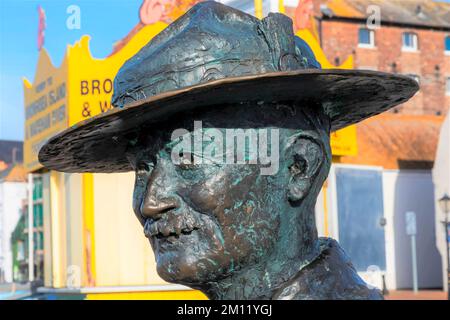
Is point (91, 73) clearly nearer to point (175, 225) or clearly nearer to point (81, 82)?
point (81, 82)

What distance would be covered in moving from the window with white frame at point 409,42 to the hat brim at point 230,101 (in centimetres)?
3128

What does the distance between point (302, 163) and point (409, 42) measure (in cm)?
3197

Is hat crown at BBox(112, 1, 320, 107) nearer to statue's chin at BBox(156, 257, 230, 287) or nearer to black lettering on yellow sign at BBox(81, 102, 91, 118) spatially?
statue's chin at BBox(156, 257, 230, 287)

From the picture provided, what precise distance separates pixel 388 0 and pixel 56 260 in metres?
24.8

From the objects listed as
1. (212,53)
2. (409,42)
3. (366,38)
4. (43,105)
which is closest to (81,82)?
(43,105)

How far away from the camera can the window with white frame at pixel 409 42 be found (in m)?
32.7

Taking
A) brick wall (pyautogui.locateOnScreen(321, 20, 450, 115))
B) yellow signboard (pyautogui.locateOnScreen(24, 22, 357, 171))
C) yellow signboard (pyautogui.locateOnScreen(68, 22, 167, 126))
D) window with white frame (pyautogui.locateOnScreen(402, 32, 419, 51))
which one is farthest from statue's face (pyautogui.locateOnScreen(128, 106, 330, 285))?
window with white frame (pyautogui.locateOnScreen(402, 32, 419, 51))

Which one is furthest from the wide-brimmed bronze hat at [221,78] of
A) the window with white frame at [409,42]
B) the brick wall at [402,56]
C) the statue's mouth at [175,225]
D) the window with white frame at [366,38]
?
the window with white frame at [409,42]

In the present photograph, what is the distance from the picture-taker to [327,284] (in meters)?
1.97

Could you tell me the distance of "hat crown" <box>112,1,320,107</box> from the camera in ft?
6.46

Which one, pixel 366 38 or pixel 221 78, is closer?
pixel 221 78

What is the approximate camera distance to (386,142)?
25078mm

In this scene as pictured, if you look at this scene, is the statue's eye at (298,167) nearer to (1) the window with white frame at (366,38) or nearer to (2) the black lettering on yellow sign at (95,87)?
(2) the black lettering on yellow sign at (95,87)
